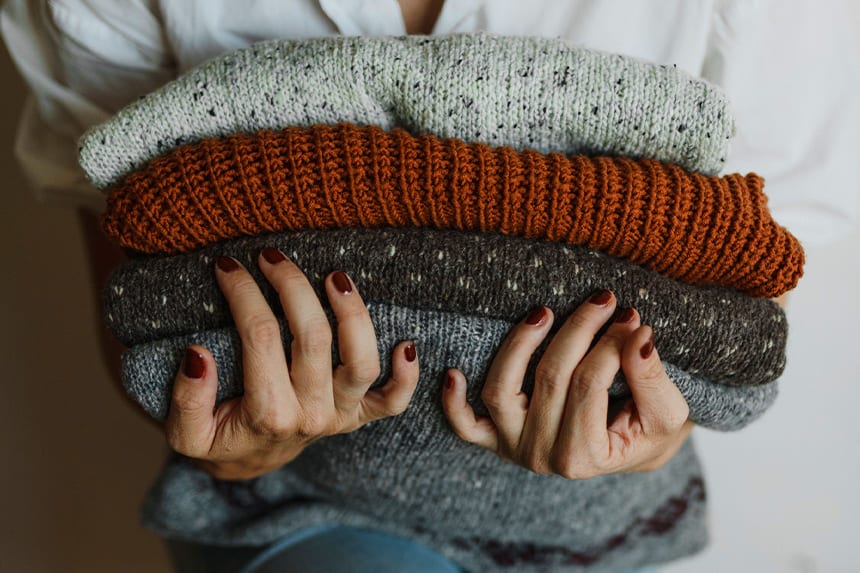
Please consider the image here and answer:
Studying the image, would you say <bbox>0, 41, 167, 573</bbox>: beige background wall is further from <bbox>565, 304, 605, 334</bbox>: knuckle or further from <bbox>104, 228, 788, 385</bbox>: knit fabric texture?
<bbox>565, 304, 605, 334</bbox>: knuckle

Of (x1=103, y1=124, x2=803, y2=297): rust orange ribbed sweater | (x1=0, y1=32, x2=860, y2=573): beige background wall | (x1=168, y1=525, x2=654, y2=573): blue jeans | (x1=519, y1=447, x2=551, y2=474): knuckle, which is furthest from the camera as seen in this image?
(x1=0, y1=32, x2=860, y2=573): beige background wall

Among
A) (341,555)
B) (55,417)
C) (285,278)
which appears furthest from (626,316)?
(55,417)

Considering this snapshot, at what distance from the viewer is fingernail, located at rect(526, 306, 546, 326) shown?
521 millimetres

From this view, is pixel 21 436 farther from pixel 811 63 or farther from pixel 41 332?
pixel 811 63

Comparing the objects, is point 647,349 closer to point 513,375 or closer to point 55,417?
point 513,375

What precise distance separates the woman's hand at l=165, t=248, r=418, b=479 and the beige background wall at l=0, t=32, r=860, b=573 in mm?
582

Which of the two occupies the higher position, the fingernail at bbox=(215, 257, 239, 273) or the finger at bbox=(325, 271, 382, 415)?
the fingernail at bbox=(215, 257, 239, 273)

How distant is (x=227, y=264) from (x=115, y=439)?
0.76 m

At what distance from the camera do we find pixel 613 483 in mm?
759

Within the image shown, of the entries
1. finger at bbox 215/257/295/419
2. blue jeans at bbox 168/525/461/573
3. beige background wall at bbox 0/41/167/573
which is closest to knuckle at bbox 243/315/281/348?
finger at bbox 215/257/295/419

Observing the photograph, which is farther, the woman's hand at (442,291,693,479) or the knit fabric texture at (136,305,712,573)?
the knit fabric texture at (136,305,712,573)

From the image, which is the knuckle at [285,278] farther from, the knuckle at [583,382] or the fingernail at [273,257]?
the knuckle at [583,382]

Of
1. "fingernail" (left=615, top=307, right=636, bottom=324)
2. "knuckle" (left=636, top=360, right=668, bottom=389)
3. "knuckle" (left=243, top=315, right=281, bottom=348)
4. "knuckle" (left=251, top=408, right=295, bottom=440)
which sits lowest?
"knuckle" (left=251, top=408, right=295, bottom=440)

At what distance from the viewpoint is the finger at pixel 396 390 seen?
545 mm
